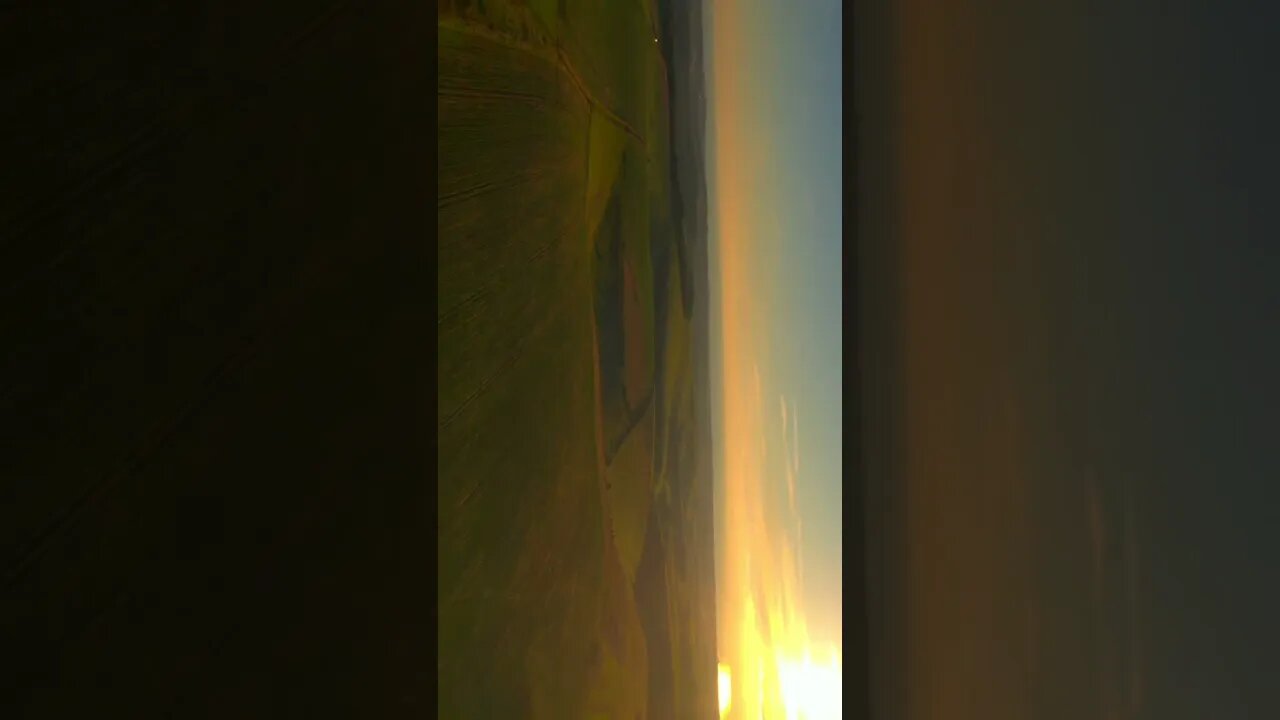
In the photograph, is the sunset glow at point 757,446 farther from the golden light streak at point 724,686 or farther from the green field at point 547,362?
the green field at point 547,362

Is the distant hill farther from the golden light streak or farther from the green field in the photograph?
the golden light streak

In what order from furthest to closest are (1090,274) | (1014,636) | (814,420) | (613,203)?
(814,420)
(1014,636)
(1090,274)
(613,203)

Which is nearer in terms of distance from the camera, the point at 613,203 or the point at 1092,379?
the point at 613,203

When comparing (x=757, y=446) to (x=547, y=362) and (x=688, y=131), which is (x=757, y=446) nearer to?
(x=688, y=131)
